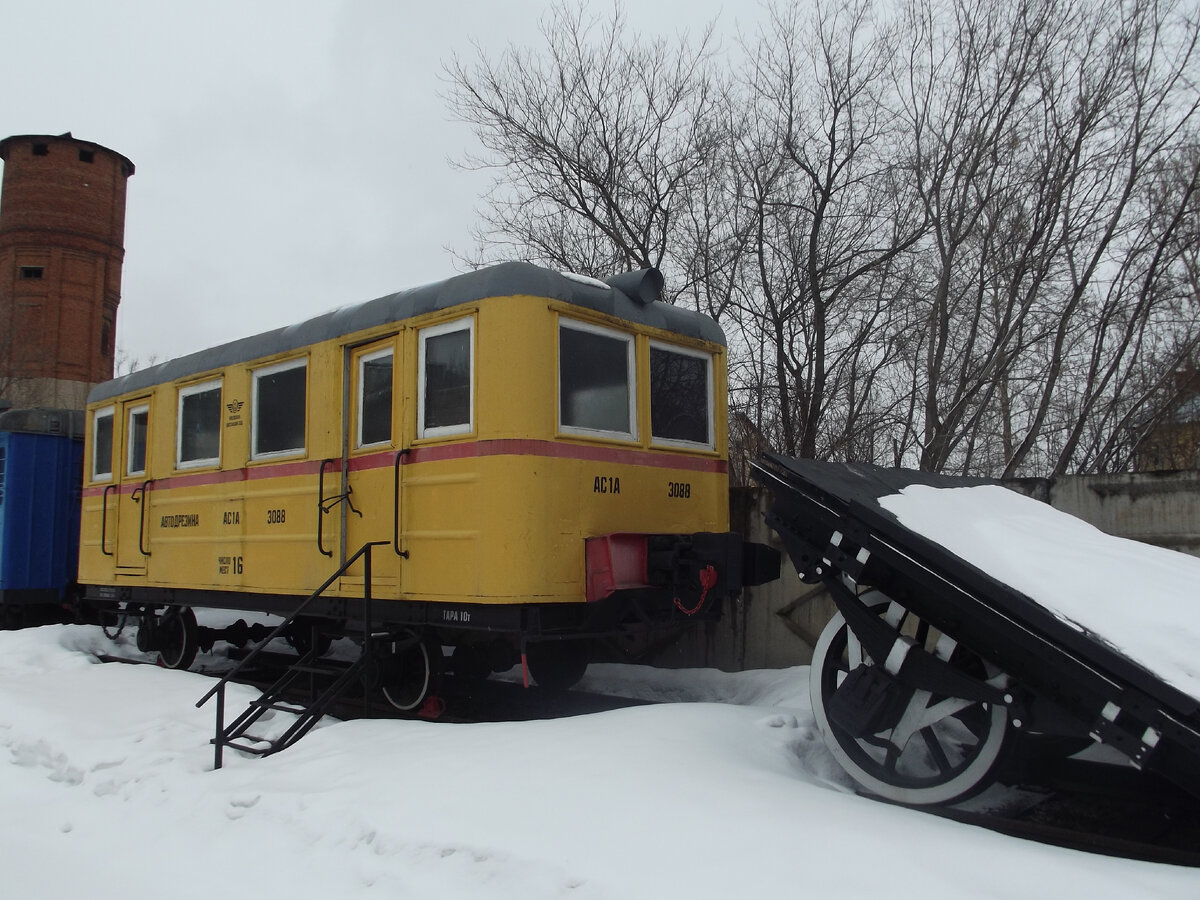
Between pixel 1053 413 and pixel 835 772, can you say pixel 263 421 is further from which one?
pixel 1053 413

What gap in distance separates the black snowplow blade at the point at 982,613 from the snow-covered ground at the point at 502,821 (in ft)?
1.58

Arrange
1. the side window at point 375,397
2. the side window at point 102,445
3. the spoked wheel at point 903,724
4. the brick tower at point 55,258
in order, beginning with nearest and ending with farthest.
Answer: the spoked wheel at point 903,724
the side window at point 375,397
the side window at point 102,445
the brick tower at point 55,258

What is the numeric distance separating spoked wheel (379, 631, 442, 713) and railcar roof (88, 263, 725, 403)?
7.32 ft

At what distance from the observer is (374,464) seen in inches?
257

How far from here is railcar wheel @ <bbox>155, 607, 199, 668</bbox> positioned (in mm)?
9188

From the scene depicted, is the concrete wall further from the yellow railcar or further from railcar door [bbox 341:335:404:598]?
railcar door [bbox 341:335:404:598]

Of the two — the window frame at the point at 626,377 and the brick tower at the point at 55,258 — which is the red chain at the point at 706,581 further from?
the brick tower at the point at 55,258

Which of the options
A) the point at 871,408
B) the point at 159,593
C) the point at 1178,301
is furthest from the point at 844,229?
the point at 159,593

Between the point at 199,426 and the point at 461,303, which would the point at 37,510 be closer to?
the point at 199,426

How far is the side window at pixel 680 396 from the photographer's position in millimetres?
6836

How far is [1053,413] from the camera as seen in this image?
1293cm

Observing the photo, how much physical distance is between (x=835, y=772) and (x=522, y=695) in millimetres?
3554

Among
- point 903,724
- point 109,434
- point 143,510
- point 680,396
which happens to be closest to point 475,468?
point 680,396

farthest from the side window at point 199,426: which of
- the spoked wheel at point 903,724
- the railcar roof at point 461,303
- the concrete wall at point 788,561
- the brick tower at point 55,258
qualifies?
the brick tower at point 55,258
